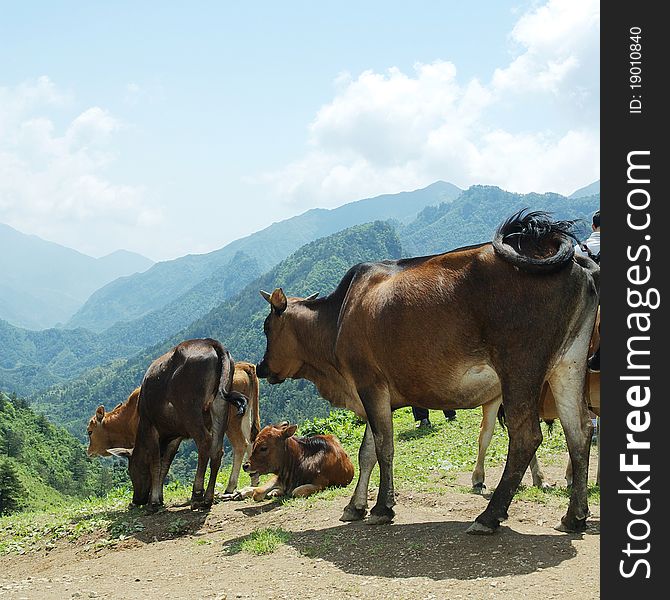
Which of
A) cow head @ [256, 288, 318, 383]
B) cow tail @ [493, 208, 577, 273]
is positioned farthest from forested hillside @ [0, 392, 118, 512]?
cow tail @ [493, 208, 577, 273]

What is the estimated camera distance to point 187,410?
1220 cm

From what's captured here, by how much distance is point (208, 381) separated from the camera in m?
12.2

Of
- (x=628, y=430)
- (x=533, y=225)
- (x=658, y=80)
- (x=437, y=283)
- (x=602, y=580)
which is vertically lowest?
(x=602, y=580)

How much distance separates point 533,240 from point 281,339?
166 inches

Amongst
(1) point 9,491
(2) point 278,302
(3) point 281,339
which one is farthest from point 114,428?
(1) point 9,491

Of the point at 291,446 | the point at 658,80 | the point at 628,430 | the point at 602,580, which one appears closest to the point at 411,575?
the point at 602,580

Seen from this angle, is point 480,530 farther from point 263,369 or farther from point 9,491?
point 9,491

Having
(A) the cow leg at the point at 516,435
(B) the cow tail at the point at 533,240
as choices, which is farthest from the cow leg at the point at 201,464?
(B) the cow tail at the point at 533,240

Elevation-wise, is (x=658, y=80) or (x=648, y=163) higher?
(x=658, y=80)

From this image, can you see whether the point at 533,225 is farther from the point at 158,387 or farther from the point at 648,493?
the point at 158,387

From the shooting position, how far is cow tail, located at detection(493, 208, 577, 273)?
26.7 feet

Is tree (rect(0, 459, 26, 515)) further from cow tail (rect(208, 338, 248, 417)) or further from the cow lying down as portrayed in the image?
cow tail (rect(208, 338, 248, 417))

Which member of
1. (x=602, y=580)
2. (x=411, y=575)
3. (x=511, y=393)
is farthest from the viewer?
(x=511, y=393)

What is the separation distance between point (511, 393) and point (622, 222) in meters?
2.48
